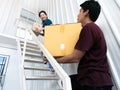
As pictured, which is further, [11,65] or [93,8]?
[11,65]

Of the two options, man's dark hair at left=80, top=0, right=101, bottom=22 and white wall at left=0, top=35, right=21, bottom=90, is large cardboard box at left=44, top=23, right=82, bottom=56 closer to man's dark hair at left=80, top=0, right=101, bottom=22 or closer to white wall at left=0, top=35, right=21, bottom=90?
man's dark hair at left=80, top=0, right=101, bottom=22

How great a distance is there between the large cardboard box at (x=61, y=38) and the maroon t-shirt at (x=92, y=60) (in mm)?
270

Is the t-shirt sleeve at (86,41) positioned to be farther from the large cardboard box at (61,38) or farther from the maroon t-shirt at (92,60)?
the large cardboard box at (61,38)

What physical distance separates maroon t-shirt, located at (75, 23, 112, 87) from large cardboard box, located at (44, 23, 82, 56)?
10.6 inches

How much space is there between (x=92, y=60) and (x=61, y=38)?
51cm

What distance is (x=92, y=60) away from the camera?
4.63 feet

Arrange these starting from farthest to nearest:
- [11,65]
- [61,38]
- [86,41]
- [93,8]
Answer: [11,65]
[61,38]
[93,8]
[86,41]

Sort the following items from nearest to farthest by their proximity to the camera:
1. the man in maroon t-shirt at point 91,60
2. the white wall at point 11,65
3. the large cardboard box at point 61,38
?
the man in maroon t-shirt at point 91,60 < the large cardboard box at point 61,38 < the white wall at point 11,65

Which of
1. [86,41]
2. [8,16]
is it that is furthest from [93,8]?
[8,16]

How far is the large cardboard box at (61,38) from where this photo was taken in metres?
1.71

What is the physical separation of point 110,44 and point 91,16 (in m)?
0.42

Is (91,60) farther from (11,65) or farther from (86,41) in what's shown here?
(11,65)

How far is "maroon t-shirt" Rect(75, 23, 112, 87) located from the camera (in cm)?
135

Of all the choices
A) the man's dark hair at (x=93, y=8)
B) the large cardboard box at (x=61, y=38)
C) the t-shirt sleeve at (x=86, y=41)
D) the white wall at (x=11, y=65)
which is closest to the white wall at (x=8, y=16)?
the white wall at (x=11, y=65)
